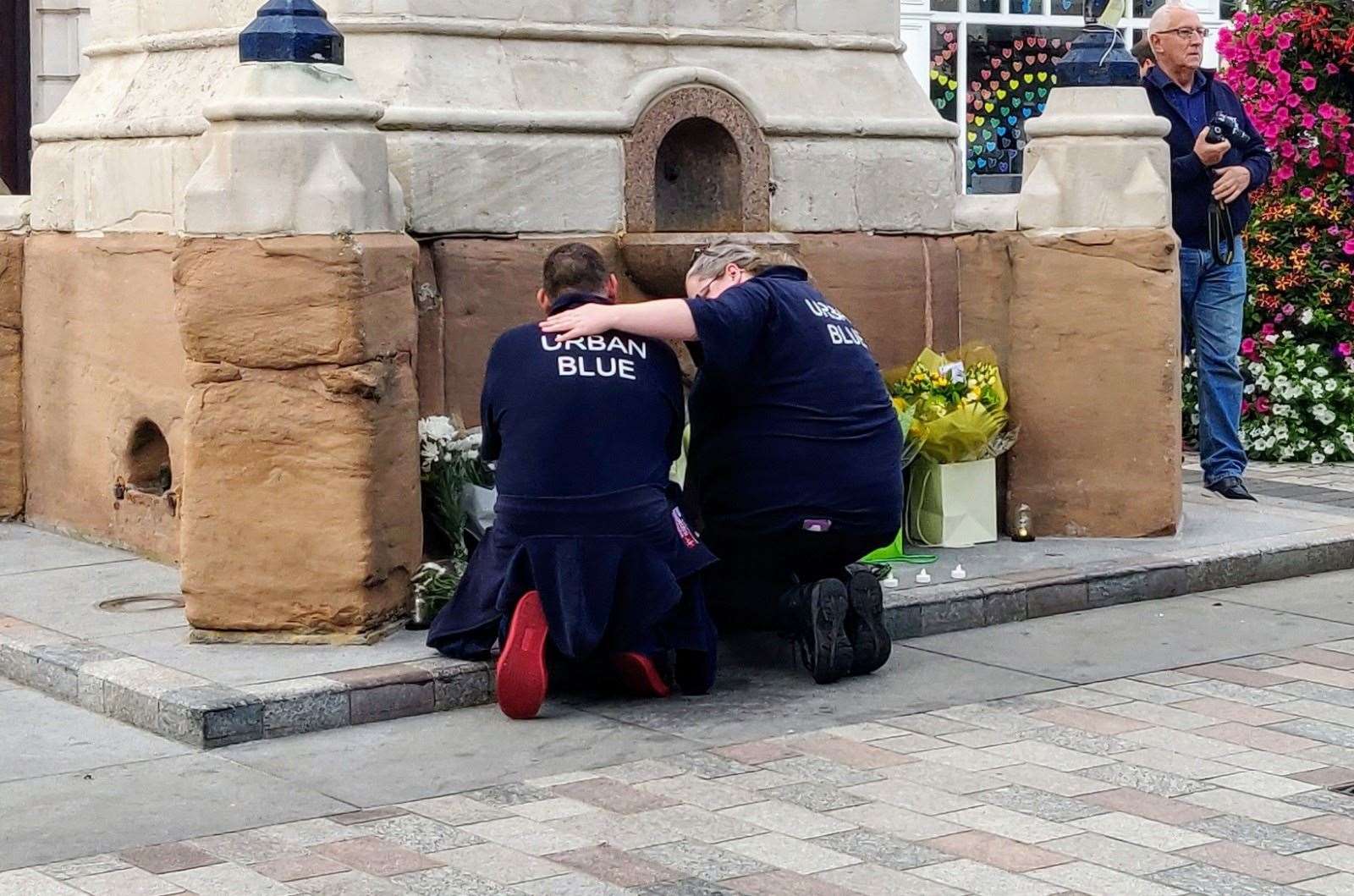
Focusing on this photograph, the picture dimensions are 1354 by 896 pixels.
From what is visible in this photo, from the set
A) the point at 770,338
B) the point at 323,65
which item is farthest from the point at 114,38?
the point at 770,338

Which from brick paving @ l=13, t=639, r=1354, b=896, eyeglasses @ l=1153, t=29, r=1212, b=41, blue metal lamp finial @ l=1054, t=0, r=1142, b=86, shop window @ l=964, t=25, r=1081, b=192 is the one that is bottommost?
brick paving @ l=13, t=639, r=1354, b=896

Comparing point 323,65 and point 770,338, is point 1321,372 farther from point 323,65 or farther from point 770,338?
point 323,65

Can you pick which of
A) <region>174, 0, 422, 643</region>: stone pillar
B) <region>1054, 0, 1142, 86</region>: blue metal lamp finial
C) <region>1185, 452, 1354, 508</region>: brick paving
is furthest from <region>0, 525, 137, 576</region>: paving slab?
<region>1185, 452, 1354, 508</region>: brick paving

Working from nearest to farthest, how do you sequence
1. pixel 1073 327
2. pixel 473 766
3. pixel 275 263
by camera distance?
pixel 473 766 → pixel 275 263 → pixel 1073 327

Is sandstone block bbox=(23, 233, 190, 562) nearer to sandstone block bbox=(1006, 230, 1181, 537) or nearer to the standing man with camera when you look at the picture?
sandstone block bbox=(1006, 230, 1181, 537)

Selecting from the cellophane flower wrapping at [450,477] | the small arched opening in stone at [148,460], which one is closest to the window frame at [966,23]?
the small arched opening in stone at [148,460]

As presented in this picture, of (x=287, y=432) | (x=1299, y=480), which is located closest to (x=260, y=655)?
(x=287, y=432)

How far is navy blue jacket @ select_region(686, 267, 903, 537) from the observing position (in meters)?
6.39

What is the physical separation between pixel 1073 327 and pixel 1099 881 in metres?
3.96

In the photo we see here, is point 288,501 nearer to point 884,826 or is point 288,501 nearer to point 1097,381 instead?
point 884,826

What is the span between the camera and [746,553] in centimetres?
655

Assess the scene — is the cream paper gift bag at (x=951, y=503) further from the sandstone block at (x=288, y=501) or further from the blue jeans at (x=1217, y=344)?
the sandstone block at (x=288, y=501)

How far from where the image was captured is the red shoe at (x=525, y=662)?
19.5 feet

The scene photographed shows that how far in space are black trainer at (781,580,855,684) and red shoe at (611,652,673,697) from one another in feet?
1.45
